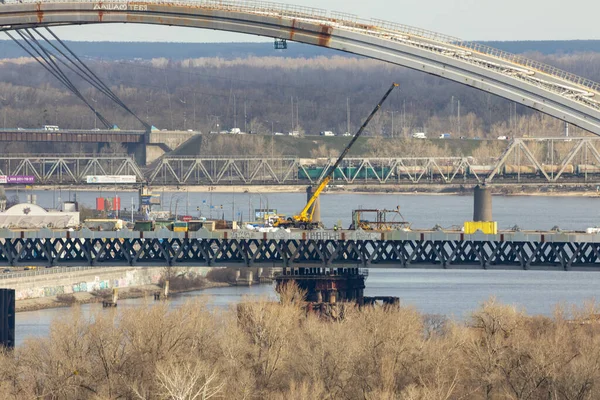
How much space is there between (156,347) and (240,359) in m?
2.94

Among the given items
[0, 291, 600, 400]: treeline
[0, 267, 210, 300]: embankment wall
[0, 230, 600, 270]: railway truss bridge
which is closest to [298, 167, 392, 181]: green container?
[0, 267, 210, 300]: embankment wall

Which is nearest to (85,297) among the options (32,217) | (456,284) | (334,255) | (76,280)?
(76,280)

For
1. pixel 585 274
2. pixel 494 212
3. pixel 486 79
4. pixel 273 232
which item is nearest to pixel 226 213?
pixel 494 212

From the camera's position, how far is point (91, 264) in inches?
2692

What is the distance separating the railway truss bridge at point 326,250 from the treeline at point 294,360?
661 centimetres

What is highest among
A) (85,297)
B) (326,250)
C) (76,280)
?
(326,250)

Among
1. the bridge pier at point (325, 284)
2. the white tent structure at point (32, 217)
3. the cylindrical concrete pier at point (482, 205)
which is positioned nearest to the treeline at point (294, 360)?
the bridge pier at point (325, 284)

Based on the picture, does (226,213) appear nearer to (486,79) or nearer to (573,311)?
(573,311)

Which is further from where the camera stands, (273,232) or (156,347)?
(273,232)

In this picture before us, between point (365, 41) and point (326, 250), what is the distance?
20683mm

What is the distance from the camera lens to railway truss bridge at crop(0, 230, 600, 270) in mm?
67438

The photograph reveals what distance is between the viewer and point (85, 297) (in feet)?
314

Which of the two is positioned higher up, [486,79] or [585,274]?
[486,79]

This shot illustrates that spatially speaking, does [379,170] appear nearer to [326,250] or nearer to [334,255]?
[326,250]
